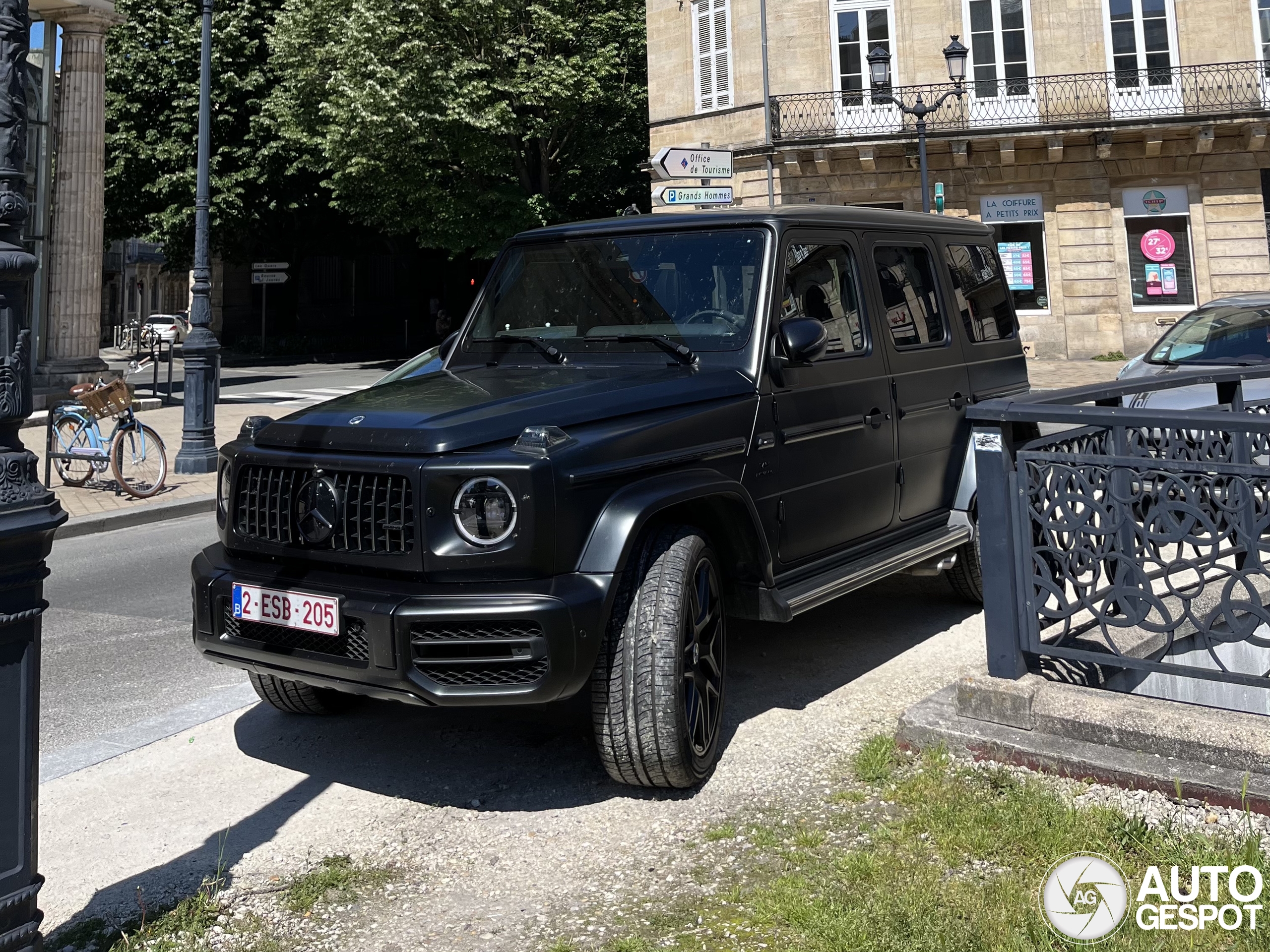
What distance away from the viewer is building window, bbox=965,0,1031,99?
87.9 ft

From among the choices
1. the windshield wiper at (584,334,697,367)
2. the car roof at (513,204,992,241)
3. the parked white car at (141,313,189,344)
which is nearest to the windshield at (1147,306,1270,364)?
the car roof at (513,204,992,241)

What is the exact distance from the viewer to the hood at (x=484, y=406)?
12.0 feet

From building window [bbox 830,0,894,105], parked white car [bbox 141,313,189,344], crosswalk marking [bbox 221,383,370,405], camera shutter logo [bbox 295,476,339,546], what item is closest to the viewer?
camera shutter logo [bbox 295,476,339,546]

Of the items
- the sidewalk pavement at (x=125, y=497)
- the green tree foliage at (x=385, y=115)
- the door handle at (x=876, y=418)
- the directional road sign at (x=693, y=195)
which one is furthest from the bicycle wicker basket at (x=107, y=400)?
the green tree foliage at (x=385, y=115)

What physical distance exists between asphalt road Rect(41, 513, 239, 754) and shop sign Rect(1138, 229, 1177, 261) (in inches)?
933

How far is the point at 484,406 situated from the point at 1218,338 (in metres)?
9.38

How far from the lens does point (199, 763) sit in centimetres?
438

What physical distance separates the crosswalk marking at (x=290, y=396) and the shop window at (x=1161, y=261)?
17904 mm

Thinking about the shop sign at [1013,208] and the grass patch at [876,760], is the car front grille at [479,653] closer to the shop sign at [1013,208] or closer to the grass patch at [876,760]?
the grass patch at [876,760]

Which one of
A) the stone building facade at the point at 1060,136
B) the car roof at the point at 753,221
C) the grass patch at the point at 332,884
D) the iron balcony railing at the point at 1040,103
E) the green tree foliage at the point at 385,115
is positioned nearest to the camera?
the grass patch at the point at 332,884

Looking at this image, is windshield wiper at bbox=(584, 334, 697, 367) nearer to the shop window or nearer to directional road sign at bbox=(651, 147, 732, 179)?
directional road sign at bbox=(651, 147, 732, 179)

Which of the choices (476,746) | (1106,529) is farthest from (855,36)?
(476,746)

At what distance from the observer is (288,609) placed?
3721mm

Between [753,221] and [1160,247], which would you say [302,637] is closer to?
[753,221]
